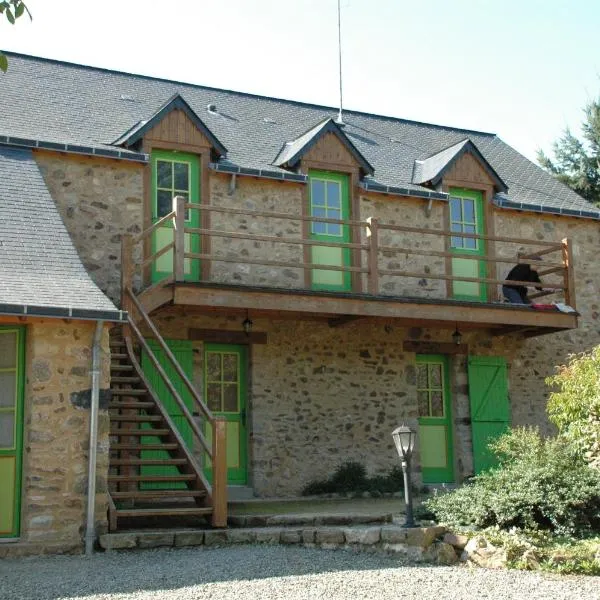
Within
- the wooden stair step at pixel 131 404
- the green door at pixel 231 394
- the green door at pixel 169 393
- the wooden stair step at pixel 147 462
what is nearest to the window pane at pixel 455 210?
the green door at pixel 231 394

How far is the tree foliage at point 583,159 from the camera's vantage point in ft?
85.7

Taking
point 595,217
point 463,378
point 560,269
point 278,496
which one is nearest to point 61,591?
point 278,496

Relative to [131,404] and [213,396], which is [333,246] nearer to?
[213,396]

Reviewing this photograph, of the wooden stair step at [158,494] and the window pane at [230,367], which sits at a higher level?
the window pane at [230,367]

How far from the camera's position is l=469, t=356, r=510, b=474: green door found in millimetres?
14906

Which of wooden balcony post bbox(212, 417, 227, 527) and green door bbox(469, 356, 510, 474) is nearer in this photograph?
wooden balcony post bbox(212, 417, 227, 527)

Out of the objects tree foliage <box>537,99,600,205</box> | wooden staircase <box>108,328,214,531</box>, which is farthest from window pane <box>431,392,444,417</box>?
tree foliage <box>537,99,600,205</box>

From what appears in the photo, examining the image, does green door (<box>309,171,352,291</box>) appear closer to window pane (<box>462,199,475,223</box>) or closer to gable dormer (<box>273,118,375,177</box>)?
gable dormer (<box>273,118,375,177</box>)

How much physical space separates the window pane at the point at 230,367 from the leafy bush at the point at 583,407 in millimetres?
4555

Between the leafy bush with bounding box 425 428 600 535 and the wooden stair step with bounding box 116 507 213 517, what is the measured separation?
7.86ft

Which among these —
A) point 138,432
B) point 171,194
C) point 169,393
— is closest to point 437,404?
point 169,393

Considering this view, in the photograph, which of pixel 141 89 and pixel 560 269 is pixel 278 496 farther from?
pixel 141 89

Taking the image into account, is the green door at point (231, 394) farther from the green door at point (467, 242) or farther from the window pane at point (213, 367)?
the green door at point (467, 242)

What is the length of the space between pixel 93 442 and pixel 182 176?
5.37 metres
